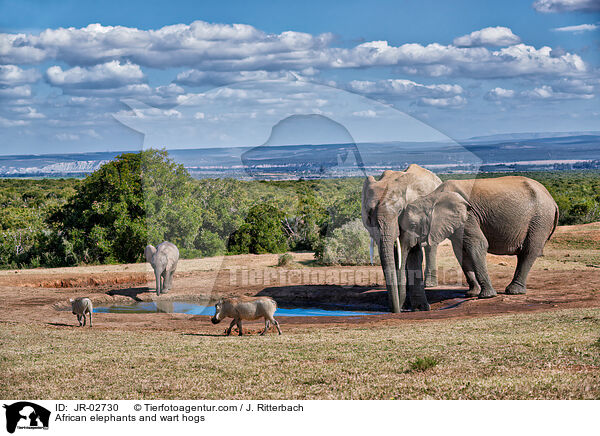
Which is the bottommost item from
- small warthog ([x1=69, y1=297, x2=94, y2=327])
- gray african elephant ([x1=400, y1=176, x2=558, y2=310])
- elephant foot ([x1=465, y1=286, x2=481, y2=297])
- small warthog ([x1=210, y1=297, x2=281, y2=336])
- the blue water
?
the blue water

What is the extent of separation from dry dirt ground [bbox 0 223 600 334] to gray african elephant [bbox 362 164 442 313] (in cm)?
100

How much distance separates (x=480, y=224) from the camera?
57.1 feet

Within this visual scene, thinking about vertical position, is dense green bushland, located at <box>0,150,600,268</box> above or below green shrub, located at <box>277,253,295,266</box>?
above

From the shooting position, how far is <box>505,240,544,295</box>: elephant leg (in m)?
18.0

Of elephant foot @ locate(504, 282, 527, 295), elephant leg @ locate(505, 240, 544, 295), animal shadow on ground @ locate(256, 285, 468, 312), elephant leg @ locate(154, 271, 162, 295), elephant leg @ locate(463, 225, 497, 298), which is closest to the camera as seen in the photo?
elephant leg @ locate(463, 225, 497, 298)

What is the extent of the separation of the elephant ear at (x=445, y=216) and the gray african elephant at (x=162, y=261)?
29.7ft

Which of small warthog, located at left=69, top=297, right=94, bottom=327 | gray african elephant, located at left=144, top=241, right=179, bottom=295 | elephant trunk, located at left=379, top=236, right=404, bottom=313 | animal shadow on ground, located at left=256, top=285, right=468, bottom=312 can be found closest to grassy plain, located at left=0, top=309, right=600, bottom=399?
small warthog, located at left=69, top=297, right=94, bottom=327

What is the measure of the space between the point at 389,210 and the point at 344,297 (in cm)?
537

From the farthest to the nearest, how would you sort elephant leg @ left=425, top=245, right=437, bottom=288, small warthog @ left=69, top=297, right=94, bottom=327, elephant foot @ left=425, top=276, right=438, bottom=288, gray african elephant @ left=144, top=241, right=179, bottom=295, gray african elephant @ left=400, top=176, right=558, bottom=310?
gray african elephant @ left=144, top=241, right=179, bottom=295 → elephant foot @ left=425, top=276, right=438, bottom=288 → elephant leg @ left=425, top=245, right=437, bottom=288 → gray african elephant @ left=400, top=176, right=558, bottom=310 → small warthog @ left=69, top=297, right=94, bottom=327

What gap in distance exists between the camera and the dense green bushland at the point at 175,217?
30.4 m

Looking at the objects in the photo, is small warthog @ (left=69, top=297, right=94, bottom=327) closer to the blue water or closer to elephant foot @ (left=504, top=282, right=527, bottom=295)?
the blue water

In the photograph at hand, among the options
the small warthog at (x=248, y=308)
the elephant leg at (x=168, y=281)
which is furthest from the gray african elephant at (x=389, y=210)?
the elephant leg at (x=168, y=281)
